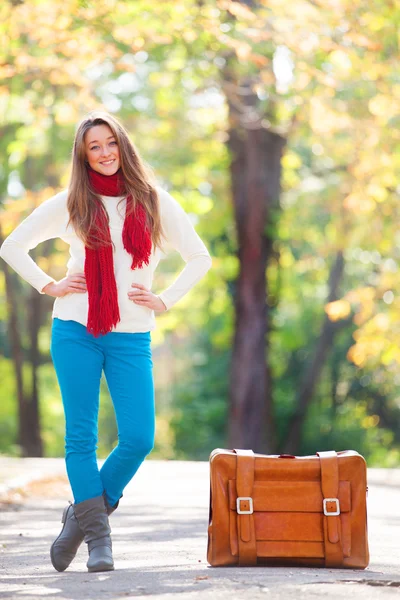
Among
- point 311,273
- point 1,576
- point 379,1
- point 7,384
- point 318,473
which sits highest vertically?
point 379,1

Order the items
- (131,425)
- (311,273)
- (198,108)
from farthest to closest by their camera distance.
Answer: (311,273) < (198,108) < (131,425)

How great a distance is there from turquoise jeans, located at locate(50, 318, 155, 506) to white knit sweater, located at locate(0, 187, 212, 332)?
0.29 feet

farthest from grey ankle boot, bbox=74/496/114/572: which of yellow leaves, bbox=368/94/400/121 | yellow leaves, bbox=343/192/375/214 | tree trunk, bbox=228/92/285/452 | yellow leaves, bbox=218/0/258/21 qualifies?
tree trunk, bbox=228/92/285/452

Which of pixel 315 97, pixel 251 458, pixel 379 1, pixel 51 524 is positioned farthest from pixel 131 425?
pixel 315 97

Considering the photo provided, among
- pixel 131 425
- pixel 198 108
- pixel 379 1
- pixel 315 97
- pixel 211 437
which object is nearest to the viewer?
pixel 131 425

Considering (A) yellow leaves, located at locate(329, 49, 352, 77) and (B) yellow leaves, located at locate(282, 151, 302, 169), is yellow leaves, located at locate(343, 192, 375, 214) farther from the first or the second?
(B) yellow leaves, located at locate(282, 151, 302, 169)

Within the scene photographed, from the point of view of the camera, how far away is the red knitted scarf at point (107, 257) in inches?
206

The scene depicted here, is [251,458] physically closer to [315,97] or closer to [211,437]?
[315,97]

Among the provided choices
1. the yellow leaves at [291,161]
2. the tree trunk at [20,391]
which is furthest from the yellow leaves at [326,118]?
the tree trunk at [20,391]

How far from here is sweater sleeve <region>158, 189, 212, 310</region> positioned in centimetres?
560

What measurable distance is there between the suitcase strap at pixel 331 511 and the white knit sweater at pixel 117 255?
1.01 meters

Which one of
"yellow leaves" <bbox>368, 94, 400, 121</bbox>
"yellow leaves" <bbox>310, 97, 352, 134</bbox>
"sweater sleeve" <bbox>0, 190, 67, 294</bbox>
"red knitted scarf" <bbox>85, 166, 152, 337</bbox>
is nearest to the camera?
"red knitted scarf" <bbox>85, 166, 152, 337</bbox>

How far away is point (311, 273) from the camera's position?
2298 centimetres

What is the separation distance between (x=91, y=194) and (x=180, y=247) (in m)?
0.51
